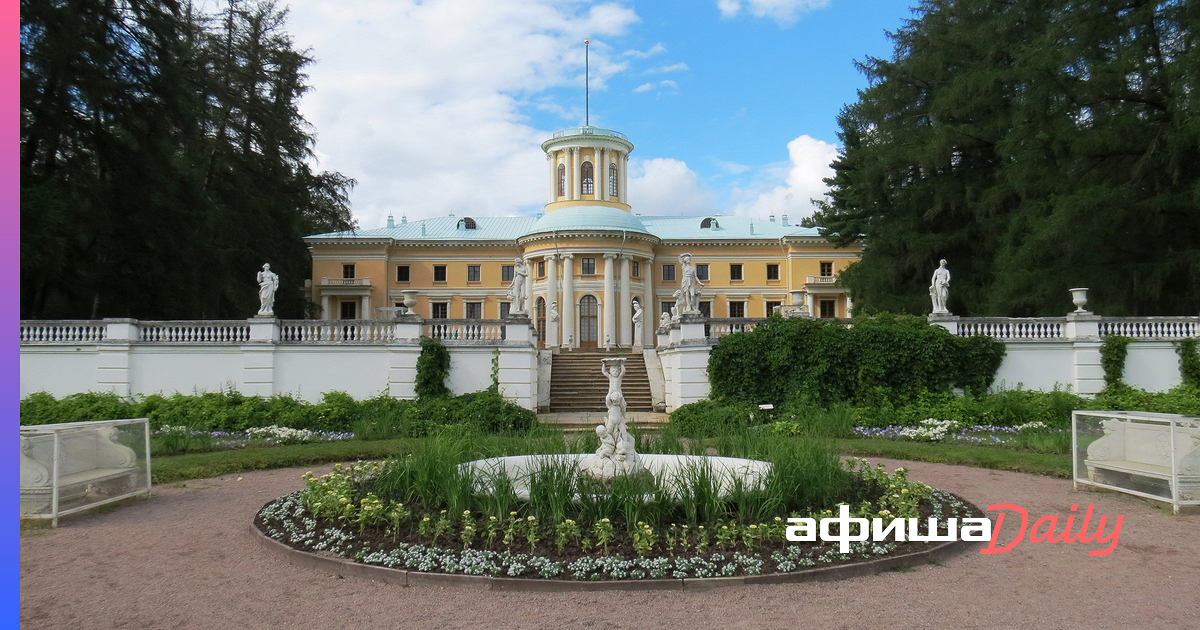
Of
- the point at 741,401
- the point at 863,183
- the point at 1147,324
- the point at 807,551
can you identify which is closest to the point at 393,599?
the point at 807,551

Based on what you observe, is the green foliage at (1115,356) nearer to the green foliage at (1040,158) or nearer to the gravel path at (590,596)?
the green foliage at (1040,158)

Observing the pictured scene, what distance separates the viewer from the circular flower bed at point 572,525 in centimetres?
637

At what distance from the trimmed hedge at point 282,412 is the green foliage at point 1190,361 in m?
16.1

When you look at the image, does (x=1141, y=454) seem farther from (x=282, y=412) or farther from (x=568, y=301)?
(x=568, y=301)

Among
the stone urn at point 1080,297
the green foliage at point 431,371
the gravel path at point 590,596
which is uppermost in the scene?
the stone urn at point 1080,297

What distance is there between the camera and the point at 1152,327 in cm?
1948

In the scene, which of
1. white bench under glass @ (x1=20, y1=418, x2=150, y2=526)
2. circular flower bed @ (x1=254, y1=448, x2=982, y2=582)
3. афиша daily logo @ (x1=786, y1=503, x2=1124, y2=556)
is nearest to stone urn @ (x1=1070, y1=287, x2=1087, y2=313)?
афиша daily logo @ (x1=786, y1=503, x2=1124, y2=556)

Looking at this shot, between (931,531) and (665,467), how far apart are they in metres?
2.64

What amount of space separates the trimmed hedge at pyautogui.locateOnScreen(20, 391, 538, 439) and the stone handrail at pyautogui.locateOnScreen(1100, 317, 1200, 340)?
14902mm

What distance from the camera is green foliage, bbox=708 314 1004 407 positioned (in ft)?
61.2

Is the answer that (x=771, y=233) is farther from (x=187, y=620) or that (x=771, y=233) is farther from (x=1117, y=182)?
(x=187, y=620)

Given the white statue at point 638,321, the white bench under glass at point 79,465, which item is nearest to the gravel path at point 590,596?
the white bench under glass at point 79,465

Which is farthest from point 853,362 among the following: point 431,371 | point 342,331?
point 342,331

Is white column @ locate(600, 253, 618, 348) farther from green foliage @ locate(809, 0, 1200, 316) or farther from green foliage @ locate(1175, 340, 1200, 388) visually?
green foliage @ locate(1175, 340, 1200, 388)
